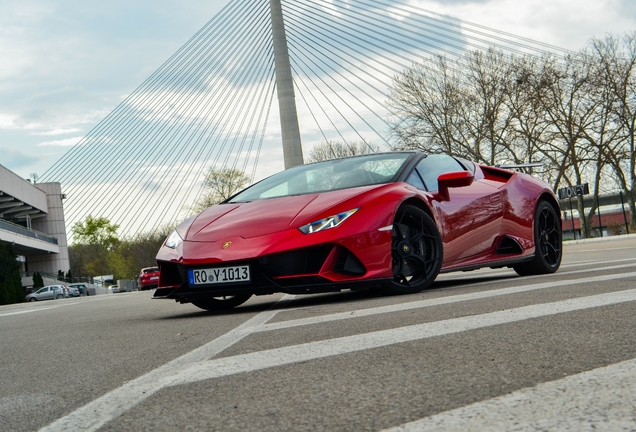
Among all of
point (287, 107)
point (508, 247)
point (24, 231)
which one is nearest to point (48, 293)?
point (24, 231)

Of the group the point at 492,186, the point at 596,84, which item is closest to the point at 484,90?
the point at 596,84

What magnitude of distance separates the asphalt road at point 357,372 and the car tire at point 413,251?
3.53 feet

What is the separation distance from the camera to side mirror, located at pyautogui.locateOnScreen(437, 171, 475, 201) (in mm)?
6590

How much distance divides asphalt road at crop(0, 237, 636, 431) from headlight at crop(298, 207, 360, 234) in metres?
0.77

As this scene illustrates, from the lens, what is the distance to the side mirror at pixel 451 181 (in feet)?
21.6

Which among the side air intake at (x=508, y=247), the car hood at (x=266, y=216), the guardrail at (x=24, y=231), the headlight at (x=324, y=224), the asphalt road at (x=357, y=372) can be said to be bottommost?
the asphalt road at (x=357, y=372)

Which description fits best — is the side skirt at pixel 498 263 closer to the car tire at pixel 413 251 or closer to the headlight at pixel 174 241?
the car tire at pixel 413 251

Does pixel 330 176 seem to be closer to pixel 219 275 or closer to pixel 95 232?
pixel 219 275

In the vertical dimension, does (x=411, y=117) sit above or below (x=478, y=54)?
below

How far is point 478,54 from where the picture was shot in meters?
42.7

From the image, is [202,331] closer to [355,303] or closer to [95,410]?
[355,303]

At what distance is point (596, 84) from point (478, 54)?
6.59 m

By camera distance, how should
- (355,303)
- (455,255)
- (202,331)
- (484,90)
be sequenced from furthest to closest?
(484,90), (455,255), (355,303), (202,331)

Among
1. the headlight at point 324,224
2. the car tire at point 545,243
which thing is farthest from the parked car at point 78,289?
the headlight at point 324,224
